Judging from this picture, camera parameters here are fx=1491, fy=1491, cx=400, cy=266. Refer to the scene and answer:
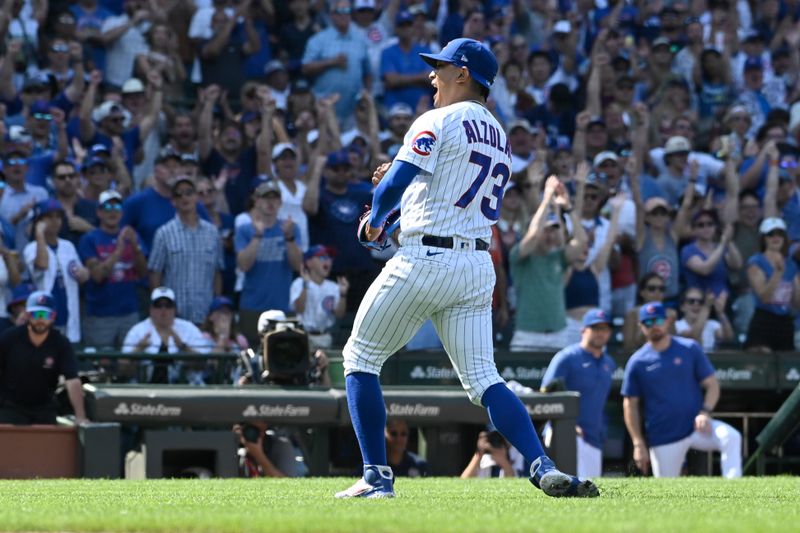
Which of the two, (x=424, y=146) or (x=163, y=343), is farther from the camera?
(x=163, y=343)

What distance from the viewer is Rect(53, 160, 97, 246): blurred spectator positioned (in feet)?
43.6

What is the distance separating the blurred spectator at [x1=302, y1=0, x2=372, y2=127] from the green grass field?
343 inches

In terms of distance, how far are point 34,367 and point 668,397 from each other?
5.11 metres

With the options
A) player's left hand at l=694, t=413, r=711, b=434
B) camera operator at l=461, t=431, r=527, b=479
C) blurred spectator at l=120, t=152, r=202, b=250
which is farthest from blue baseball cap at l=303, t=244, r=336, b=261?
player's left hand at l=694, t=413, r=711, b=434

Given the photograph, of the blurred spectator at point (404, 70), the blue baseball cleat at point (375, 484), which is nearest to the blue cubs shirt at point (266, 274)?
the blurred spectator at point (404, 70)

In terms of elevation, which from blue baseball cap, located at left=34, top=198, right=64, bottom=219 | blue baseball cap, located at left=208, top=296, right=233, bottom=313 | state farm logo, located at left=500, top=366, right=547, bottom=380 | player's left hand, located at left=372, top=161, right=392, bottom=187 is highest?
blue baseball cap, located at left=34, top=198, right=64, bottom=219

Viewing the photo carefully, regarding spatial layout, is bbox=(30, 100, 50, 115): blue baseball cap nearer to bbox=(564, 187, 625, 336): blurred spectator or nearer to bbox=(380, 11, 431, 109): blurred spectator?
bbox=(380, 11, 431, 109): blurred spectator

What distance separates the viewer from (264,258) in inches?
540

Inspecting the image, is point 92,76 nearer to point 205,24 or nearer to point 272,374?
point 205,24

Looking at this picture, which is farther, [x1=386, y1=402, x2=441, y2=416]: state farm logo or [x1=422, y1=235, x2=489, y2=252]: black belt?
[x1=386, y1=402, x2=441, y2=416]: state farm logo

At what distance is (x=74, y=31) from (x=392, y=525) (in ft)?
36.9

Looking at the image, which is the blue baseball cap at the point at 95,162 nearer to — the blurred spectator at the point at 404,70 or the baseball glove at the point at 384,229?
the blurred spectator at the point at 404,70

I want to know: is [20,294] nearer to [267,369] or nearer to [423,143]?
[267,369]

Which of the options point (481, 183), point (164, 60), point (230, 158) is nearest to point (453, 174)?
point (481, 183)
